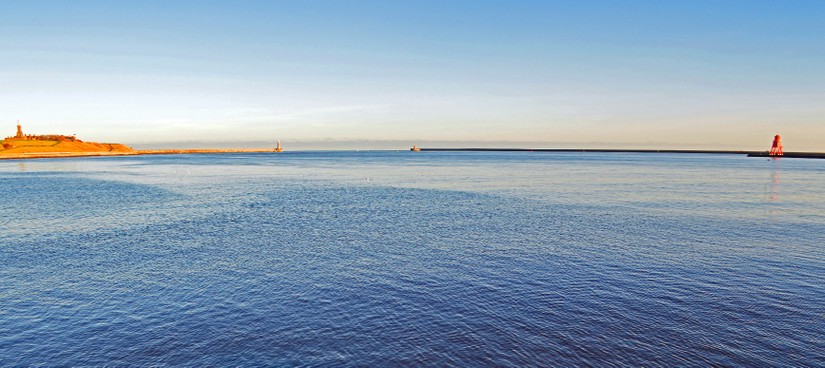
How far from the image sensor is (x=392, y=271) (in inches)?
1022

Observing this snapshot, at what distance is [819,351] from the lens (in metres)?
15.7

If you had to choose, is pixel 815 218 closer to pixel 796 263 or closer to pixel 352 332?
pixel 796 263

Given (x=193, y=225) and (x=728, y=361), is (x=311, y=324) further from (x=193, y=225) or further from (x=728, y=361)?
(x=193, y=225)

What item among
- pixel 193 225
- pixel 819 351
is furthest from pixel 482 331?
pixel 193 225

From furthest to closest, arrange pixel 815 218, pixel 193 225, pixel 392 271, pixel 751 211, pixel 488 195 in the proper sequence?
1. pixel 488 195
2. pixel 751 211
3. pixel 815 218
4. pixel 193 225
5. pixel 392 271

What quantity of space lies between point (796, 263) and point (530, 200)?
111ft

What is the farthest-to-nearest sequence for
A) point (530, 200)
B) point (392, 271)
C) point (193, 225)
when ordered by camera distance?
point (530, 200)
point (193, 225)
point (392, 271)

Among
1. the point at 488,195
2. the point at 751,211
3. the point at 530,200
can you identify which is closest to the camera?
the point at 751,211

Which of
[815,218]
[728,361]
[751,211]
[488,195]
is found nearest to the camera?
[728,361]

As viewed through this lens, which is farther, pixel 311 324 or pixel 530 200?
pixel 530 200

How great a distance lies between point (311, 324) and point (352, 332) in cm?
186

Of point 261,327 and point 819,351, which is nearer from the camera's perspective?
point 819,351

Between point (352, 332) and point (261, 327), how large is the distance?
3.59 meters

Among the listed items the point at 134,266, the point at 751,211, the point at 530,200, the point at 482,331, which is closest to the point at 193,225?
the point at 134,266
